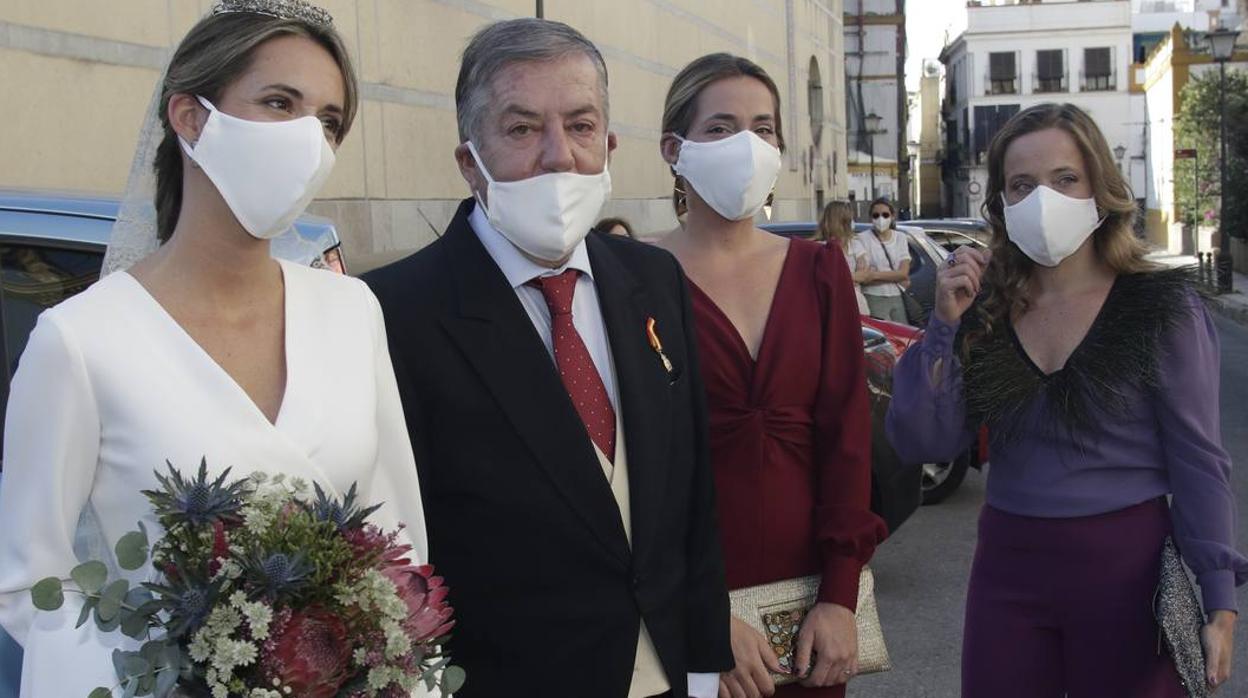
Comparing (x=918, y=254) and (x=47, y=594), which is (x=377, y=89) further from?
(x=47, y=594)

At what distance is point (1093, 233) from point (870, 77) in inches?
2183

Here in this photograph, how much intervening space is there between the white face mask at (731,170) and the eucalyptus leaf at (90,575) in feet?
5.98

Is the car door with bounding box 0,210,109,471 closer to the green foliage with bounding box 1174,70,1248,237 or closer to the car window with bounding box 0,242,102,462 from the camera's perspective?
the car window with bounding box 0,242,102,462

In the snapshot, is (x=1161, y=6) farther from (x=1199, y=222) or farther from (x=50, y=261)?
(x=50, y=261)

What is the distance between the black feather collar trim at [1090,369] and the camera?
328 centimetres

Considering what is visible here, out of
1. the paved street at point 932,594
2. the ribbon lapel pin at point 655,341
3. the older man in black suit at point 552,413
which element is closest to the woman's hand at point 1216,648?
the older man in black suit at point 552,413

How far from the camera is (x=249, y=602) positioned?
5.96 ft

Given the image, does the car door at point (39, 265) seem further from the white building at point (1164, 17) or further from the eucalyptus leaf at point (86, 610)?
the white building at point (1164, 17)

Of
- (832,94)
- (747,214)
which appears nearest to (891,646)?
(747,214)

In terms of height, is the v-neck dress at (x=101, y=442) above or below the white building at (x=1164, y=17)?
below

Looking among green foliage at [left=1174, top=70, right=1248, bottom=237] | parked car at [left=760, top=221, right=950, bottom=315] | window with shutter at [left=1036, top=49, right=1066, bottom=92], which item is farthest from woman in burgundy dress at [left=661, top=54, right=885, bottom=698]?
window with shutter at [left=1036, top=49, right=1066, bottom=92]

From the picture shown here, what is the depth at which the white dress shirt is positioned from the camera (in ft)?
8.93

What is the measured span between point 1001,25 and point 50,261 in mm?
78802

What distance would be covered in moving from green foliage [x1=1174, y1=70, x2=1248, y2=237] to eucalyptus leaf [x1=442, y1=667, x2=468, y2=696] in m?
30.5
